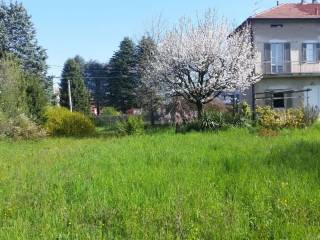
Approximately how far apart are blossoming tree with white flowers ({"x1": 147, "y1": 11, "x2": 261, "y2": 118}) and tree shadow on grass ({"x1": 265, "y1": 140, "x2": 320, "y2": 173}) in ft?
35.5

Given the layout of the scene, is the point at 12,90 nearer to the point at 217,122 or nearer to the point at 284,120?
the point at 217,122

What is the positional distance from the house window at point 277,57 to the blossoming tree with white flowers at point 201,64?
20.6ft

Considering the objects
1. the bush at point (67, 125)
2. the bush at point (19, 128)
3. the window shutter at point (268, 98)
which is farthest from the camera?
the window shutter at point (268, 98)

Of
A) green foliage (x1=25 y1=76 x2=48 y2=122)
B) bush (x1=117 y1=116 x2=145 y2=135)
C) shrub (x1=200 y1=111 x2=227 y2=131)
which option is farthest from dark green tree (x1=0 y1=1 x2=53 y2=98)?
shrub (x1=200 y1=111 x2=227 y2=131)

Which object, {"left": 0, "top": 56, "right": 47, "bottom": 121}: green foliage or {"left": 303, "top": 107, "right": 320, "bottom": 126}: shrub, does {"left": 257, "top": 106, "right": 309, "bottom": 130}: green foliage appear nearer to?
{"left": 303, "top": 107, "right": 320, "bottom": 126}: shrub

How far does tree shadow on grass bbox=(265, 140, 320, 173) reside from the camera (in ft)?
26.4

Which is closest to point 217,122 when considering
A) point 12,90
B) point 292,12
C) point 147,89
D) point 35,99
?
point 35,99

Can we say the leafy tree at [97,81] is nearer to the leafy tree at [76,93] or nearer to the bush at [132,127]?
the leafy tree at [76,93]

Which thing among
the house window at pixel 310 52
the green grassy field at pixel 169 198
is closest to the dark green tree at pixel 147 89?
the house window at pixel 310 52

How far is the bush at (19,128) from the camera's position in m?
21.0

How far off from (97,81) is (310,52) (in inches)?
2055

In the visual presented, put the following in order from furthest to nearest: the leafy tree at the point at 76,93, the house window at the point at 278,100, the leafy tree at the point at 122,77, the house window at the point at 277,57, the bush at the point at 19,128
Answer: the leafy tree at the point at 122,77 < the leafy tree at the point at 76,93 < the house window at the point at 277,57 < the house window at the point at 278,100 < the bush at the point at 19,128

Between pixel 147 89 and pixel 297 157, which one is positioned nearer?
pixel 297 157

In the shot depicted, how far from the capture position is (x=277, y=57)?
30141 mm
